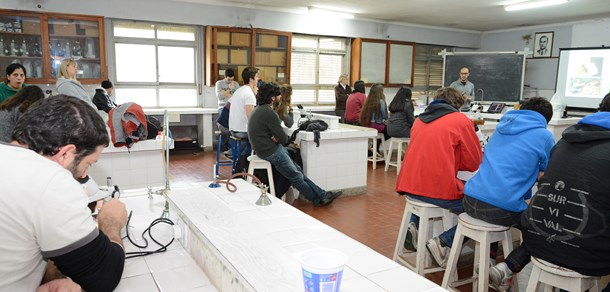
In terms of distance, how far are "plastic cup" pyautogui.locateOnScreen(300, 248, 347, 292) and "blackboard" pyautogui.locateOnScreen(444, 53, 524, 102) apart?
365 inches

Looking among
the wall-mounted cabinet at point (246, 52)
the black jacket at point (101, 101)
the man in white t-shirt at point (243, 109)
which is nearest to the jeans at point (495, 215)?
the man in white t-shirt at point (243, 109)

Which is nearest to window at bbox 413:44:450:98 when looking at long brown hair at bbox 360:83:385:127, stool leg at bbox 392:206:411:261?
long brown hair at bbox 360:83:385:127

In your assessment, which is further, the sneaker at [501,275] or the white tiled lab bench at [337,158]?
the white tiled lab bench at [337,158]

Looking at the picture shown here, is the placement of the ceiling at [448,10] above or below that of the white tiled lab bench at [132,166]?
above

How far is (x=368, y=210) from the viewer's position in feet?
14.7

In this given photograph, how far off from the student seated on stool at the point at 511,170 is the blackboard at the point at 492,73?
24.1ft

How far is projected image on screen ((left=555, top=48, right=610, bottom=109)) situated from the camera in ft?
27.7

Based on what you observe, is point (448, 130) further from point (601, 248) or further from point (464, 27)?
point (464, 27)

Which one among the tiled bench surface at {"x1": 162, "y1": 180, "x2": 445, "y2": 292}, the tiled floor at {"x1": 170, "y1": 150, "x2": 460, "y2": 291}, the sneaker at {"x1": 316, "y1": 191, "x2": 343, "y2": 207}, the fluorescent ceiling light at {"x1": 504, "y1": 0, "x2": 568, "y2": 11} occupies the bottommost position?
the tiled floor at {"x1": 170, "y1": 150, "x2": 460, "y2": 291}

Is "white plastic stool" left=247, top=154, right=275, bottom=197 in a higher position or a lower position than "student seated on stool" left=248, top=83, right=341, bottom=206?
lower

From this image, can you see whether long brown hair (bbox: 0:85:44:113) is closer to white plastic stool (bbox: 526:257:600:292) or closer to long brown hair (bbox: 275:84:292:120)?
long brown hair (bbox: 275:84:292:120)

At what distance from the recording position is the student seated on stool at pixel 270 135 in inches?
162

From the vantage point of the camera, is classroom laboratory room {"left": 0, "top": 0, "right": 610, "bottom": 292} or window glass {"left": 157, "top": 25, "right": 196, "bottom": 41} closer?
classroom laboratory room {"left": 0, "top": 0, "right": 610, "bottom": 292}

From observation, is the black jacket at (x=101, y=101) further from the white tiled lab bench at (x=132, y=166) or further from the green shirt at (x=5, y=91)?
the white tiled lab bench at (x=132, y=166)
